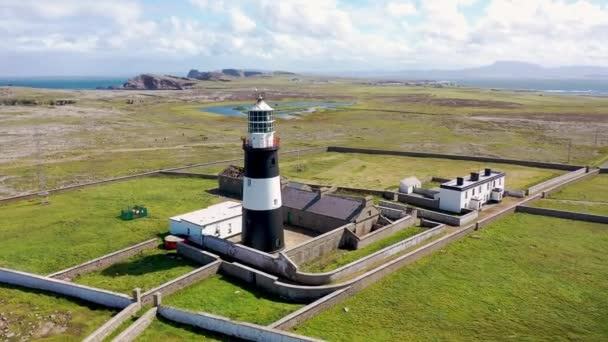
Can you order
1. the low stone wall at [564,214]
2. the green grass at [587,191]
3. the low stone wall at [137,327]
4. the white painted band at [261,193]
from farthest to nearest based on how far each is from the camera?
the green grass at [587,191]
the low stone wall at [564,214]
the white painted band at [261,193]
the low stone wall at [137,327]

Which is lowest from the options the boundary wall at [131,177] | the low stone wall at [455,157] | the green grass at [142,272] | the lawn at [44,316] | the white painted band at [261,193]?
the lawn at [44,316]

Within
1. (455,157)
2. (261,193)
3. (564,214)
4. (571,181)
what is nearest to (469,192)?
(564,214)

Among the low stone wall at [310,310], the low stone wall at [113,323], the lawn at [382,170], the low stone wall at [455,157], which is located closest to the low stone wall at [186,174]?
the lawn at [382,170]

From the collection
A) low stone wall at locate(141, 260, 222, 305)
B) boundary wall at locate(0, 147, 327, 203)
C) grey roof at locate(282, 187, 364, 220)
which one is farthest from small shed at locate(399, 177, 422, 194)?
boundary wall at locate(0, 147, 327, 203)

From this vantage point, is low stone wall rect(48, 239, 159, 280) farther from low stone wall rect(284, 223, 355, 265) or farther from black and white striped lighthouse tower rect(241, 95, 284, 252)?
low stone wall rect(284, 223, 355, 265)

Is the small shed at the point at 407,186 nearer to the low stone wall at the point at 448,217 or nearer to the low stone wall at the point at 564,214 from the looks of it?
the low stone wall at the point at 448,217

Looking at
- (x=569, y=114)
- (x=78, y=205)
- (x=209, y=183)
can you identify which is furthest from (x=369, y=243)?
(x=569, y=114)

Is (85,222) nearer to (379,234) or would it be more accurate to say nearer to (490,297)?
(379,234)
